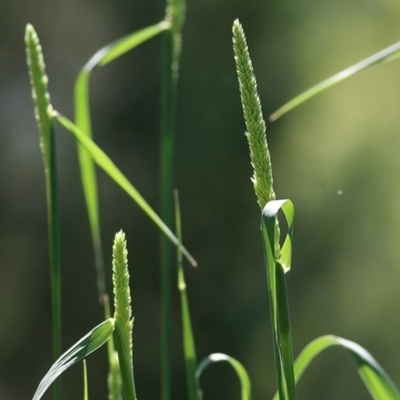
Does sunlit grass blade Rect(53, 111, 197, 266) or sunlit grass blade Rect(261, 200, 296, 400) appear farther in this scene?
sunlit grass blade Rect(53, 111, 197, 266)

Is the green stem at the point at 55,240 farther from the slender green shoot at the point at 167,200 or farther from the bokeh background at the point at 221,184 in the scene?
the bokeh background at the point at 221,184

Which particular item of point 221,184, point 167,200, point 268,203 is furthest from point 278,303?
point 221,184

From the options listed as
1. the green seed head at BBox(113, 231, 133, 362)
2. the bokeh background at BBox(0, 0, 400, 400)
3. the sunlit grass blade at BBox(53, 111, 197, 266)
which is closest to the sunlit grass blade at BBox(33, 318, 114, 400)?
the green seed head at BBox(113, 231, 133, 362)

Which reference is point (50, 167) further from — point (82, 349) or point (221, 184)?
point (221, 184)

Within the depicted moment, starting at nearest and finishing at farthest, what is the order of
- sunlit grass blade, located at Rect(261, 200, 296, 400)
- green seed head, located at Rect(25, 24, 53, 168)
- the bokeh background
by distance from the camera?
1. sunlit grass blade, located at Rect(261, 200, 296, 400)
2. green seed head, located at Rect(25, 24, 53, 168)
3. the bokeh background

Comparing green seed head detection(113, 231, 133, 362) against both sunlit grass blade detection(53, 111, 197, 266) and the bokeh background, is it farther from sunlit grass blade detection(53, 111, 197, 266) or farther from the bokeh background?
the bokeh background

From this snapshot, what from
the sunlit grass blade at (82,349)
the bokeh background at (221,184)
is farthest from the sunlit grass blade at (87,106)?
the bokeh background at (221,184)

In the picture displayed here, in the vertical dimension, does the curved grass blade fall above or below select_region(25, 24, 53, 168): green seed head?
below
